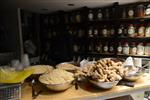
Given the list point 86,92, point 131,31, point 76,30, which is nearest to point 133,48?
point 131,31

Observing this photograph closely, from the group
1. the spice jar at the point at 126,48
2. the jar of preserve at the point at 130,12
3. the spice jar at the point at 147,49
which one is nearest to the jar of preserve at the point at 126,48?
the spice jar at the point at 126,48

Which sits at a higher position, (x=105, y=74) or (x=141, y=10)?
(x=141, y=10)

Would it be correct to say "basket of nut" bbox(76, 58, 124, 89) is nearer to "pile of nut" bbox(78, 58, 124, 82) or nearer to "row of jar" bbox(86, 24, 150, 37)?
"pile of nut" bbox(78, 58, 124, 82)

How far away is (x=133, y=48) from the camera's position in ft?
8.05

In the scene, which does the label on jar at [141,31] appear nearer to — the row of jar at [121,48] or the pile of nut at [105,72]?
the row of jar at [121,48]

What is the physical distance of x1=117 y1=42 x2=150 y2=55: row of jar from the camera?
7.84ft

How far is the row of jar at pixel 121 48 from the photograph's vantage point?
2406 mm

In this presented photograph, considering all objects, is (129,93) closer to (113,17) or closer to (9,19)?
(113,17)

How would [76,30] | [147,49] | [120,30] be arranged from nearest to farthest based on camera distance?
[147,49] < [120,30] < [76,30]

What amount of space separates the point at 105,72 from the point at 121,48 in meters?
1.63

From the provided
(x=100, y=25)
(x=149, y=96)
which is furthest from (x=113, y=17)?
(x=149, y=96)

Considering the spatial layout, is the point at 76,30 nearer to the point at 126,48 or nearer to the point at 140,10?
the point at 126,48

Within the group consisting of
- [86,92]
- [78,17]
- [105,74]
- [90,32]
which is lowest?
[86,92]

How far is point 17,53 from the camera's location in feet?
10.2
